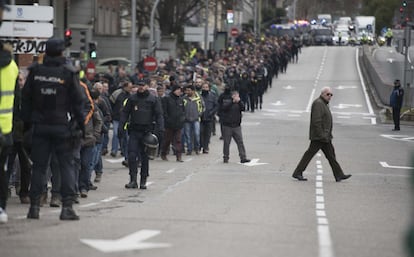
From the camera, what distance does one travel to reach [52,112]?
13156mm

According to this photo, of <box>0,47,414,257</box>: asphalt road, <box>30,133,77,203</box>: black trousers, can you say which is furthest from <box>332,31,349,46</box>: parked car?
<box>30,133,77,203</box>: black trousers

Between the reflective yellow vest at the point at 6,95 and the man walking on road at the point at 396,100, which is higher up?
the reflective yellow vest at the point at 6,95

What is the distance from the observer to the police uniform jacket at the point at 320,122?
21531mm

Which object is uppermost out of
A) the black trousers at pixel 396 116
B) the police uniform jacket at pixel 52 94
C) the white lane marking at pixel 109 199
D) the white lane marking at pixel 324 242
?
the police uniform jacket at pixel 52 94

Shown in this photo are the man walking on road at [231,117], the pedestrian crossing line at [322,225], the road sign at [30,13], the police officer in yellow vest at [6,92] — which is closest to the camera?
the pedestrian crossing line at [322,225]

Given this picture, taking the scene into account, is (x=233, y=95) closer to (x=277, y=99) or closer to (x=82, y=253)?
(x=82, y=253)

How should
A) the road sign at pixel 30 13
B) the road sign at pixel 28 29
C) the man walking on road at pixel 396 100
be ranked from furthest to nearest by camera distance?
the man walking on road at pixel 396 100 → the road sign at pixel 30 13 → the road sign at pixel 28 29

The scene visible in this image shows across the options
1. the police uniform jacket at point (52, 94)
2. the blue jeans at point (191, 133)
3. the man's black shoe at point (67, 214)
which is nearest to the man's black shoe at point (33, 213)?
the man's black shoe at point (67, 214)

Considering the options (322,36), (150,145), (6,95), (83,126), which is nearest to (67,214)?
(83,126)

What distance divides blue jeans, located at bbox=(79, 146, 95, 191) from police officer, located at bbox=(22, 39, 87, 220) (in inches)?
164

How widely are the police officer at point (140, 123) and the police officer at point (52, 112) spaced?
552 cm

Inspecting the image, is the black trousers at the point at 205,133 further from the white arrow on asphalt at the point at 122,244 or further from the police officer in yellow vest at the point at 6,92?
the white arrow on asphalt at the point at 122,244

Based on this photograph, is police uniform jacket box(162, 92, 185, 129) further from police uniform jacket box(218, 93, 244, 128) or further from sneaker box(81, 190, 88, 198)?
sneaker box(81, 190, 88, 198)

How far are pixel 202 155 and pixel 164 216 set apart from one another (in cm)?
1507
